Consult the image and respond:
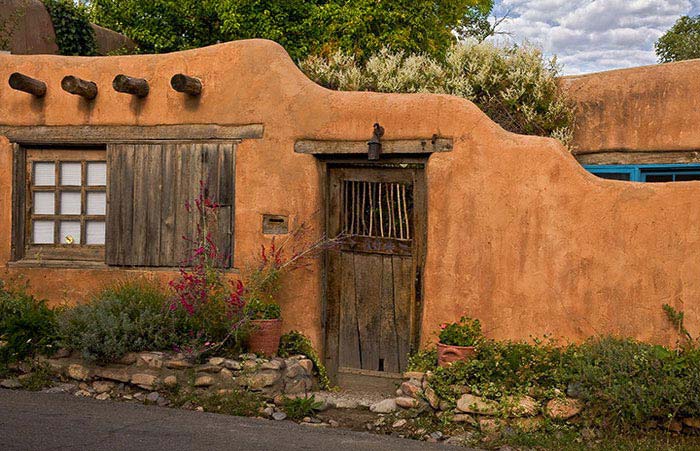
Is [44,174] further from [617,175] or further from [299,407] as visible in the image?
[617,175]

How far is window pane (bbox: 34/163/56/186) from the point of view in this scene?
9562 mm

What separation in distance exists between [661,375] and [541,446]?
119 centimetres

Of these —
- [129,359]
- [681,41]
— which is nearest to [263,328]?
[129,359]

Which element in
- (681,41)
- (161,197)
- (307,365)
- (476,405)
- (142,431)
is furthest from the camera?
(681,41)

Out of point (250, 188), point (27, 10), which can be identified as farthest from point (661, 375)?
point (27, 10)

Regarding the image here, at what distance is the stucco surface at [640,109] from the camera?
10.4 m

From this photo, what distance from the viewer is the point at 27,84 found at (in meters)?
9.04

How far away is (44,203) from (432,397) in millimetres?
5363

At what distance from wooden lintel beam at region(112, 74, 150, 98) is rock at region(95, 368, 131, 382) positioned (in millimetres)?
3046

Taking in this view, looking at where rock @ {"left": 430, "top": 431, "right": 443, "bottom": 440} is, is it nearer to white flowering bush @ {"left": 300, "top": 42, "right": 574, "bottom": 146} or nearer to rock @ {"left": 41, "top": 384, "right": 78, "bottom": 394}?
rock @ {"left": 41, "top": 384, "right": 78, "bottom": 394}

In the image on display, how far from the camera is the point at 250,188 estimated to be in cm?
880

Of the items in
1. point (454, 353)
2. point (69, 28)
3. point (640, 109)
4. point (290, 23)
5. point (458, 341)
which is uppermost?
point (290, 23)

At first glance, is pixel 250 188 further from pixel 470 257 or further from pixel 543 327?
pixel 543 327

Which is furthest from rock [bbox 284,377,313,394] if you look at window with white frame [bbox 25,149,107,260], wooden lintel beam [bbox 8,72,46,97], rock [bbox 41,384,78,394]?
wooden lintel beam [bbox 8,72,46,97]
